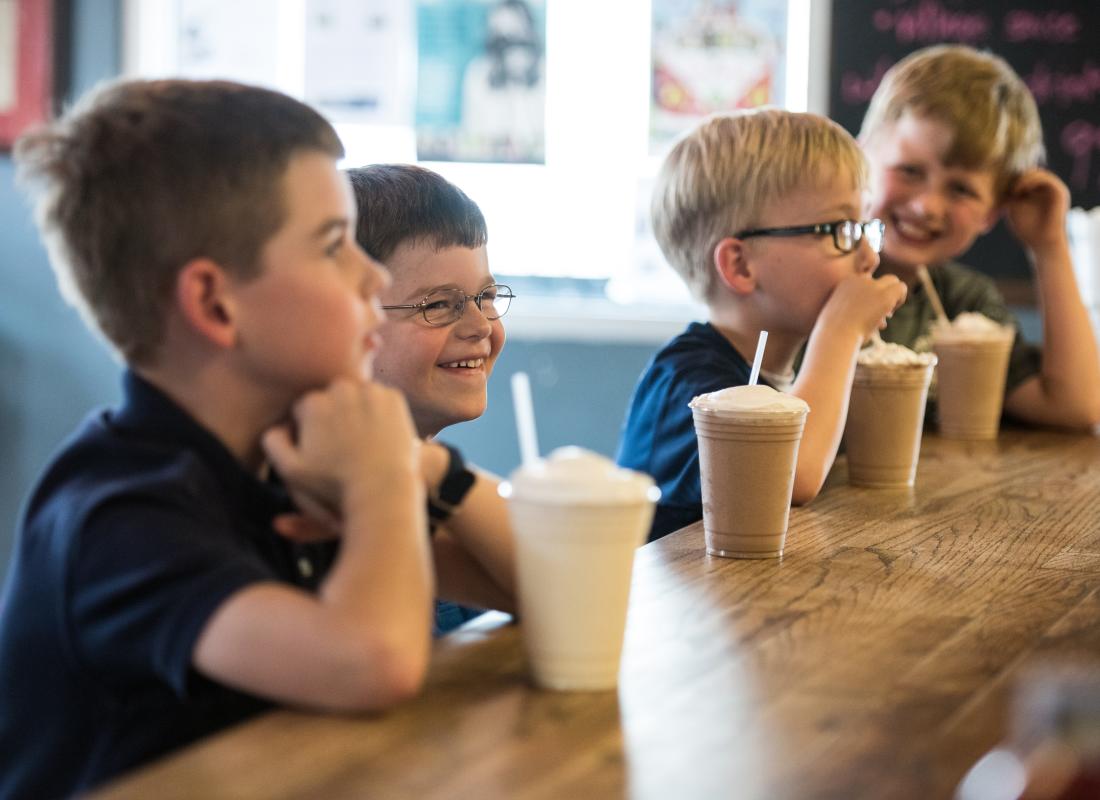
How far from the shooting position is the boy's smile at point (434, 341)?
1.67 m

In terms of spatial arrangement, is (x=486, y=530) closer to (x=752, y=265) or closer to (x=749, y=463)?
(x=749, y=463)

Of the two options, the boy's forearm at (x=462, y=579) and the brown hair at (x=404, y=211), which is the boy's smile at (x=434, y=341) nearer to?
the brown hair at (x=404, y=211)

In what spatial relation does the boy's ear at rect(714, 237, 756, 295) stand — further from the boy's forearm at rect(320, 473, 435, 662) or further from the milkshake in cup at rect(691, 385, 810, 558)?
the boy's forearm at rect(320, 473, 435, 662)

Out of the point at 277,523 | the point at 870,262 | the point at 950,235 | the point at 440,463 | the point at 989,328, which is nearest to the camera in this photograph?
the point at 277,523

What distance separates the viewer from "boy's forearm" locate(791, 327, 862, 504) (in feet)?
5.22

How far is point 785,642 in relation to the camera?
1.03m

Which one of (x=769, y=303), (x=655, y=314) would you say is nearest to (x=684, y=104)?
(x=655, y=314)

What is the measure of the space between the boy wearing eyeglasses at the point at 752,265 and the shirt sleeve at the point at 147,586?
91 centimetres

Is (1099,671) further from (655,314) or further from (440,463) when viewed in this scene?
(655,314)

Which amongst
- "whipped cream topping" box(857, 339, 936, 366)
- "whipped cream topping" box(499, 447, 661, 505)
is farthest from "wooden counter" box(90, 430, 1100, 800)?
"whipped cream topping" box(857, 339, 936, 366)

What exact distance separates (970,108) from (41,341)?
295 cm

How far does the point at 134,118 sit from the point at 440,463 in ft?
1.10

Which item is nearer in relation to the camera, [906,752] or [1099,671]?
[906,752]

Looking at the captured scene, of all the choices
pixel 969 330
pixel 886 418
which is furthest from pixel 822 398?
pixel 969 330
